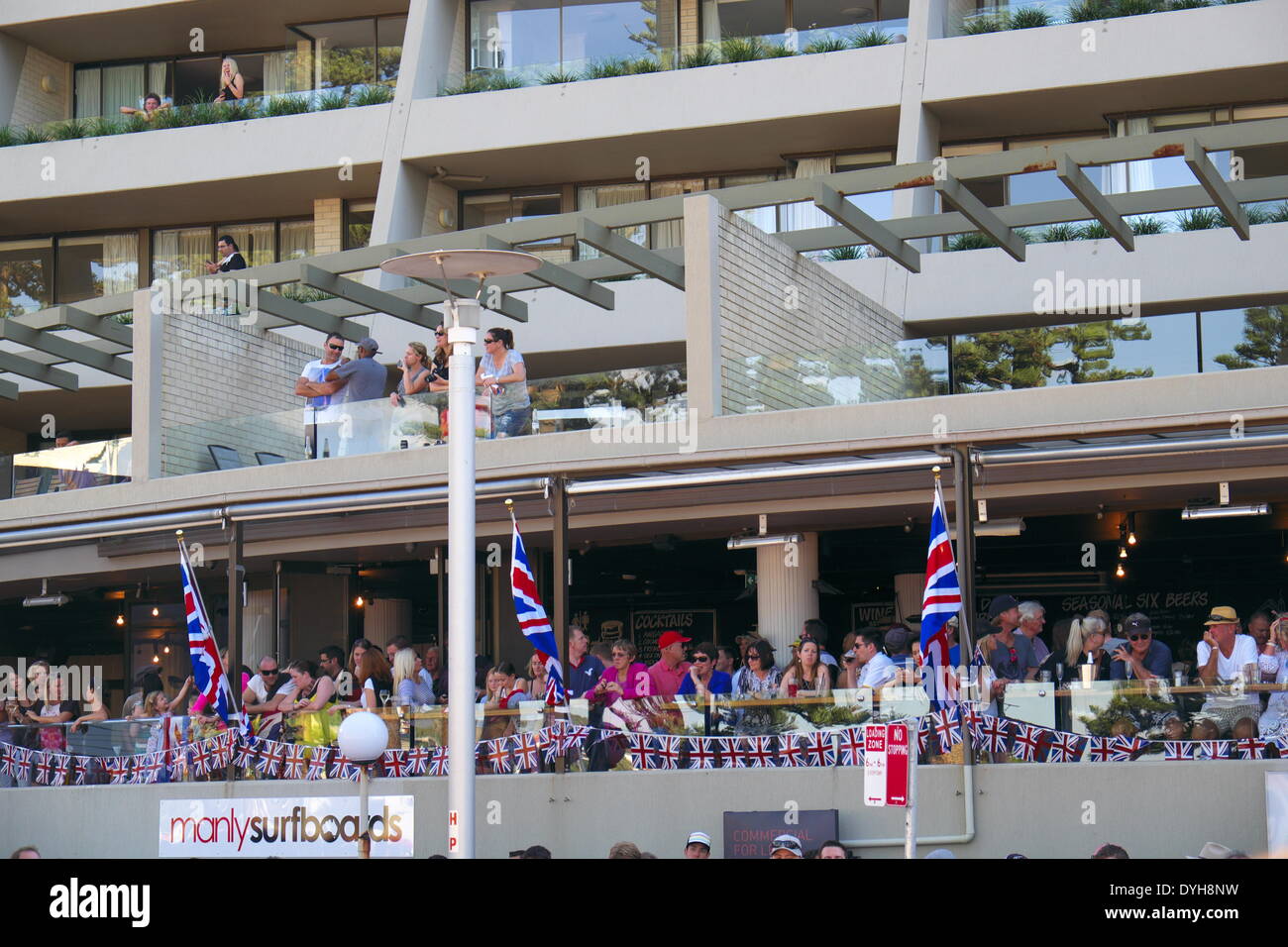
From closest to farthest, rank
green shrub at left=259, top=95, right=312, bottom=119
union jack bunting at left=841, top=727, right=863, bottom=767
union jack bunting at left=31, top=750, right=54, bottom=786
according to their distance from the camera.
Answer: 1. union jack bunting at left=841, top=727, right=863, bottom=767
2. union jack bunting at left=31, top=750, right=54, bottom=786
3. green shrub at left=259, top=95, right=312, bottom=119

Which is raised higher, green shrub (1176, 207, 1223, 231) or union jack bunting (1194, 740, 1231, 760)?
green shrub (1176, 207, 1223, 231)

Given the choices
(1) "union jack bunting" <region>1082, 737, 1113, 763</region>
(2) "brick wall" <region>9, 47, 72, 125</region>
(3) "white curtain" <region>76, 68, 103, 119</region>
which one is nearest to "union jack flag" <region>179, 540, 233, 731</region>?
(1) "union jack bunting" <region>1082, 737, 1113, 763</region>

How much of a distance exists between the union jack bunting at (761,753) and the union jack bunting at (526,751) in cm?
186

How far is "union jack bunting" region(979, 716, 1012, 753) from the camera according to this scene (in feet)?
40.8

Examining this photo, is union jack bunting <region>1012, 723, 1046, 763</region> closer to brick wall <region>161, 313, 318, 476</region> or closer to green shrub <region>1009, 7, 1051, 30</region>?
brick wall <region>161, 313, 318, 476</region>

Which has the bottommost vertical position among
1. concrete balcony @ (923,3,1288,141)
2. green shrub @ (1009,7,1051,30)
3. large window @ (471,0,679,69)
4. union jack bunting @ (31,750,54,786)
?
union jack bunting @ (31,750,54,786)

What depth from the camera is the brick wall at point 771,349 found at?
1523cm

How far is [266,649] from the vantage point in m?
23.5

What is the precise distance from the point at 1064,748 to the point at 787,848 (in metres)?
2.32

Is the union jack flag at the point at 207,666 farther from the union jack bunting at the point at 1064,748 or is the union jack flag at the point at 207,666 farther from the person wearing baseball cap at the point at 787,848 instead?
the union jack bunting at the point at 1064,748

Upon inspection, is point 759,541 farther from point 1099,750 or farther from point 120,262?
point 120,262

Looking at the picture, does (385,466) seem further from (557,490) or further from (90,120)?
(90,120)

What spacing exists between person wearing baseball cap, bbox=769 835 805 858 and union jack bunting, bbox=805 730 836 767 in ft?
2.87
